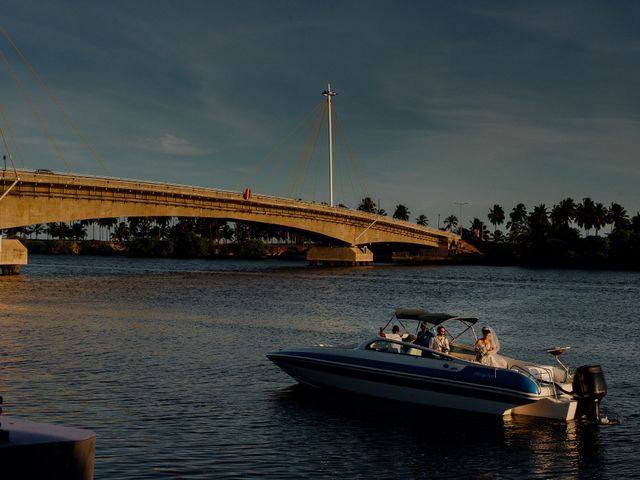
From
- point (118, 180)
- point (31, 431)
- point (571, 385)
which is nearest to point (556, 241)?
point (118, 180)

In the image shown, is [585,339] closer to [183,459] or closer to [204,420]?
[204,420]

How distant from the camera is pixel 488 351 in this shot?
21547 mm

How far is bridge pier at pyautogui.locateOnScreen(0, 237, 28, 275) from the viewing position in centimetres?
8175

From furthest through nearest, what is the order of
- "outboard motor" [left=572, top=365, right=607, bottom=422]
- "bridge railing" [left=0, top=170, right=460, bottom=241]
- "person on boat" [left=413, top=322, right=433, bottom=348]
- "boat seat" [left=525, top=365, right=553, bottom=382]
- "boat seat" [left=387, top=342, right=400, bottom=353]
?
"bridge railing" [left=0, top=170, right=460, bottom=241] < "person on boat" [left=413, top=322, right=433, bottom=348] < "boat seat" [left=387, top=342, right=400, bottom=353] < "boat seat" [left=525, top=365, right=553, bottom=382] < "outboard motor" [left=572, top=365, right=607, bottom=422]

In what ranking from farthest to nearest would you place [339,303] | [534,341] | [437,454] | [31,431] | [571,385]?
[339,303] → [534,341] → [571,385] → [437,454] → [31,431]

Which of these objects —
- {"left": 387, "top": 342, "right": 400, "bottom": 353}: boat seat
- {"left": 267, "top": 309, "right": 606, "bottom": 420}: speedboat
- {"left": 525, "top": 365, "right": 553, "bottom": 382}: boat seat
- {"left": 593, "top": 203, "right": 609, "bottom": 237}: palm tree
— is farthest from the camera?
{"left": 593, "top": 203, "right": 609, "bottom": 237}: palm tree

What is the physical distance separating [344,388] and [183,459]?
7.73 m

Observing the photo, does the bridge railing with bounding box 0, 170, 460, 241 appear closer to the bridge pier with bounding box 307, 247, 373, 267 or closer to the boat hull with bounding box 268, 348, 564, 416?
the bridge pier with bounding box 307, 247, 373, 267

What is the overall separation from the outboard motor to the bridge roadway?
6428cm

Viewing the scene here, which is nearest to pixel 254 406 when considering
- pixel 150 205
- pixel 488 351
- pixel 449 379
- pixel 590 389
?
pixel 449 379

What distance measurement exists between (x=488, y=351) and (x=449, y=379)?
75.4 inches

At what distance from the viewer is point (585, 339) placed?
38.7 metres

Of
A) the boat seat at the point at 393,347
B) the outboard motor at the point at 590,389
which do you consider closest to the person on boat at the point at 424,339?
the boat seat at the point at 393,347

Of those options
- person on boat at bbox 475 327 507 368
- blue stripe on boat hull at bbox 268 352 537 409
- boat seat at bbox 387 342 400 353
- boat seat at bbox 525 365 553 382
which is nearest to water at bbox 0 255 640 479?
blue stripe on boat hull at bbox 268 352 537 409
